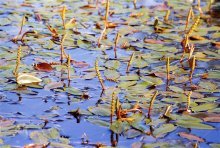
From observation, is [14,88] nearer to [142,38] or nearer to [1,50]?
[1,50]

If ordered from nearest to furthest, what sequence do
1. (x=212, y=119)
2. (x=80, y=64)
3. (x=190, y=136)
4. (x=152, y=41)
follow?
(x=190, y=136) < (x=212, y=119) < (x=80, y=64) < (x=152, y=41)

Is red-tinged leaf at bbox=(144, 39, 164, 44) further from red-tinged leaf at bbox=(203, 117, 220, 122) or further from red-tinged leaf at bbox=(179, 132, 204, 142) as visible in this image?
red-tinged leaf at bbox=(179, 132, 204, 142)

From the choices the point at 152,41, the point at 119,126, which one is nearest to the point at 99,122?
the point at 119,126

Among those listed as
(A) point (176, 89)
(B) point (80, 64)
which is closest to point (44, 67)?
(B) point (80, 64)

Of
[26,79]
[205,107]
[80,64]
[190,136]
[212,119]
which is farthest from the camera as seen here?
[80,64]

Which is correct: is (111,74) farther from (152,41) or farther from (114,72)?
(152,41)

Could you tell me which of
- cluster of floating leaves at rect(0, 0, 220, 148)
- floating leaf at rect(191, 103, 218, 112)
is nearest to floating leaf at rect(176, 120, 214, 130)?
cluster of floating leaves at rect(0, 0, 220, 148)

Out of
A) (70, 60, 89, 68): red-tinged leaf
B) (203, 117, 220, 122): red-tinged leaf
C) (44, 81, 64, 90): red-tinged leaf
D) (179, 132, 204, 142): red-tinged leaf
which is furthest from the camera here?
(70, 60, 89, 68): red-tinged leaf

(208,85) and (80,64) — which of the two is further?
(80,64)
